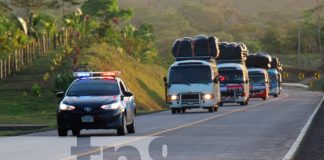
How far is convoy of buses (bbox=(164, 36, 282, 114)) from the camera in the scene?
155ft

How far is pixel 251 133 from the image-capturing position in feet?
93.8

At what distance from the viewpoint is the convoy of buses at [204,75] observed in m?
47.2

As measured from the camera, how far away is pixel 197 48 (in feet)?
171

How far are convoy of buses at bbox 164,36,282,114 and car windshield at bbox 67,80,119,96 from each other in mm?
17949

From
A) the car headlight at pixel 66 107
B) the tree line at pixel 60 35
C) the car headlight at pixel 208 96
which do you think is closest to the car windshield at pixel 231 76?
the tree line at pixel 60 35

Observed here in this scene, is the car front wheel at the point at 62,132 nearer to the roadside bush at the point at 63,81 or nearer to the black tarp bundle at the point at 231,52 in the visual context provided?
the roadside bush at the point at 63,81

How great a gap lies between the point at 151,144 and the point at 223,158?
164 inches

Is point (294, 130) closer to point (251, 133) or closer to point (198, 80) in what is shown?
point (251, 133)

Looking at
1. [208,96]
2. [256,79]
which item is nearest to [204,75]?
[208,96]

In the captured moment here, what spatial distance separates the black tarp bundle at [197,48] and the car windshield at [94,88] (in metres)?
23.7

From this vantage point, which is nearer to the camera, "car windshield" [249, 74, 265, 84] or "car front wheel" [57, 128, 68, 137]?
"car front wheel" [57, 128, 68, 137]

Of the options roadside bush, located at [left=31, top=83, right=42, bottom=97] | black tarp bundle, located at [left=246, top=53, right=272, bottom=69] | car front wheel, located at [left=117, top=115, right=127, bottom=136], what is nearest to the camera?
car front wheel, located at [left=117, top=115, right=127, bottom=136]

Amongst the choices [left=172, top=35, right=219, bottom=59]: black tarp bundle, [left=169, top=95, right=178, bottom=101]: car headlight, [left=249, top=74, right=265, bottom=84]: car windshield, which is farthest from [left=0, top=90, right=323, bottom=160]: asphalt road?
[left=249, top=74, right=265, bottom=84]: car windshield

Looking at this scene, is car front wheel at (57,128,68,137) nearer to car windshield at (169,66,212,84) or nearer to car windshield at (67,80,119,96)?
car windshield at (67,80,119,96)
